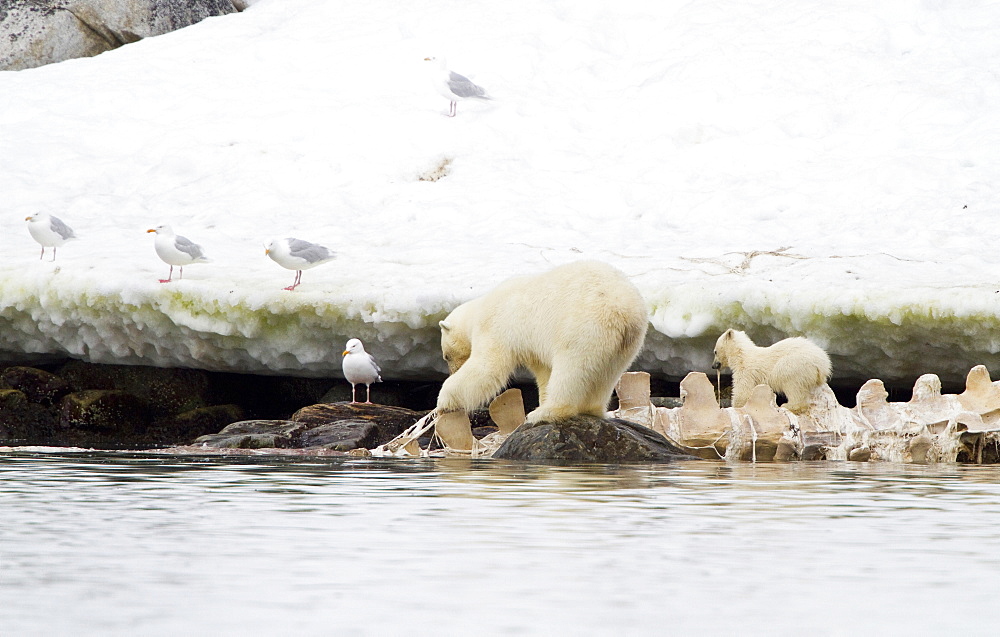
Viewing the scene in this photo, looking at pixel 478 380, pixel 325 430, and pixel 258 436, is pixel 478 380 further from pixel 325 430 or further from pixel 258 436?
pixel 258 436

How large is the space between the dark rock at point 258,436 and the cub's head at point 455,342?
1.37m

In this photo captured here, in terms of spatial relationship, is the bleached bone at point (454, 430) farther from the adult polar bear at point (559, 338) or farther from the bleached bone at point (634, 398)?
the bleached bone at point (634, 398)

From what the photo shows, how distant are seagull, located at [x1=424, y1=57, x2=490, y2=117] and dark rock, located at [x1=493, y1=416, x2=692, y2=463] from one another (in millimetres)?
7869

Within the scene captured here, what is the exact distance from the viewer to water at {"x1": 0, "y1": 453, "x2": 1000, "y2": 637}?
2297 millimetres

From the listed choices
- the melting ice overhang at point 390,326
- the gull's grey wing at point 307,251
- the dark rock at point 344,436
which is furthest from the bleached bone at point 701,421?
the gull's grey wing at point 307,251

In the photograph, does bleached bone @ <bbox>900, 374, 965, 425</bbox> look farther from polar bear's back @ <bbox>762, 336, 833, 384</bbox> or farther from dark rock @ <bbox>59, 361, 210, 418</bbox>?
dark rock @ <bbox>59, 361, 210, 418</bbox>

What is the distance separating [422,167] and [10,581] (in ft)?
34.6

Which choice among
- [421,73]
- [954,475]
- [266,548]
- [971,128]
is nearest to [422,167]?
[421,73]

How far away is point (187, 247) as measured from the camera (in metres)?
9.73

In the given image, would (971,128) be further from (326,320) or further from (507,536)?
(507,536)

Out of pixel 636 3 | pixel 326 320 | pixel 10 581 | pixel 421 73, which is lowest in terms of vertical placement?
pixel 10 581

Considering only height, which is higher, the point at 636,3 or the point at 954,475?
the point at 636,3

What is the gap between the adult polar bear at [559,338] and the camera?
646 cm

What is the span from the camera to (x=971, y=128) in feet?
39.0
